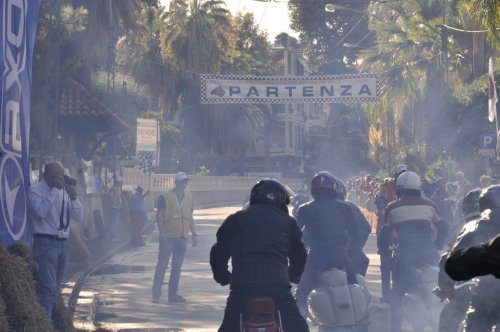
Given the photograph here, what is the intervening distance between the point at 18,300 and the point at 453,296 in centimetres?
318

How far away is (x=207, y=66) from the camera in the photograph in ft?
169

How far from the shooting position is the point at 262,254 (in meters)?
6.55

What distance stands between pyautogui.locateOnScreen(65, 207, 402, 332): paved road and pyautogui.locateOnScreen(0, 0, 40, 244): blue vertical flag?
252 cm

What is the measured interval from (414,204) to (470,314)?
3512 millimetres

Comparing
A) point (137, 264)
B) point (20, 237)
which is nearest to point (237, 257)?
point (20, 237)

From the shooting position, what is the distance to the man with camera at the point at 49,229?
995 centimetres

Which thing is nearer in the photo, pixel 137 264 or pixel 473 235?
pixel 473 235

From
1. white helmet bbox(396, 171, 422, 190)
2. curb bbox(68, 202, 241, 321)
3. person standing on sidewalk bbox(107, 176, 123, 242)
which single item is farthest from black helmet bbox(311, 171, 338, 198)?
person standing on sidewalk bbox(107, 176, 123, 242)

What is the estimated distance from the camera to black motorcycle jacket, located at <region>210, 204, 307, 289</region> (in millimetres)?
6508

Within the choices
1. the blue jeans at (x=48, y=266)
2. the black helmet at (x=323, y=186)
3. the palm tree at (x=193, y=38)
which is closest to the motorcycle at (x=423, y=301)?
the black helmet at (x=323, y=186)

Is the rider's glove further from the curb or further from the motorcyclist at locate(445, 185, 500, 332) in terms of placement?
the curb

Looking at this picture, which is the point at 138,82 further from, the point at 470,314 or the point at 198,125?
the point at 470,314

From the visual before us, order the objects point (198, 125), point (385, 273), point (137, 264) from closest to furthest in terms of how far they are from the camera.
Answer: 1. point (385, 273)
2. point (137, 264)
3. point (198, 125)

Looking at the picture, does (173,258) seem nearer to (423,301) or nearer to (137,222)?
(423,301)
